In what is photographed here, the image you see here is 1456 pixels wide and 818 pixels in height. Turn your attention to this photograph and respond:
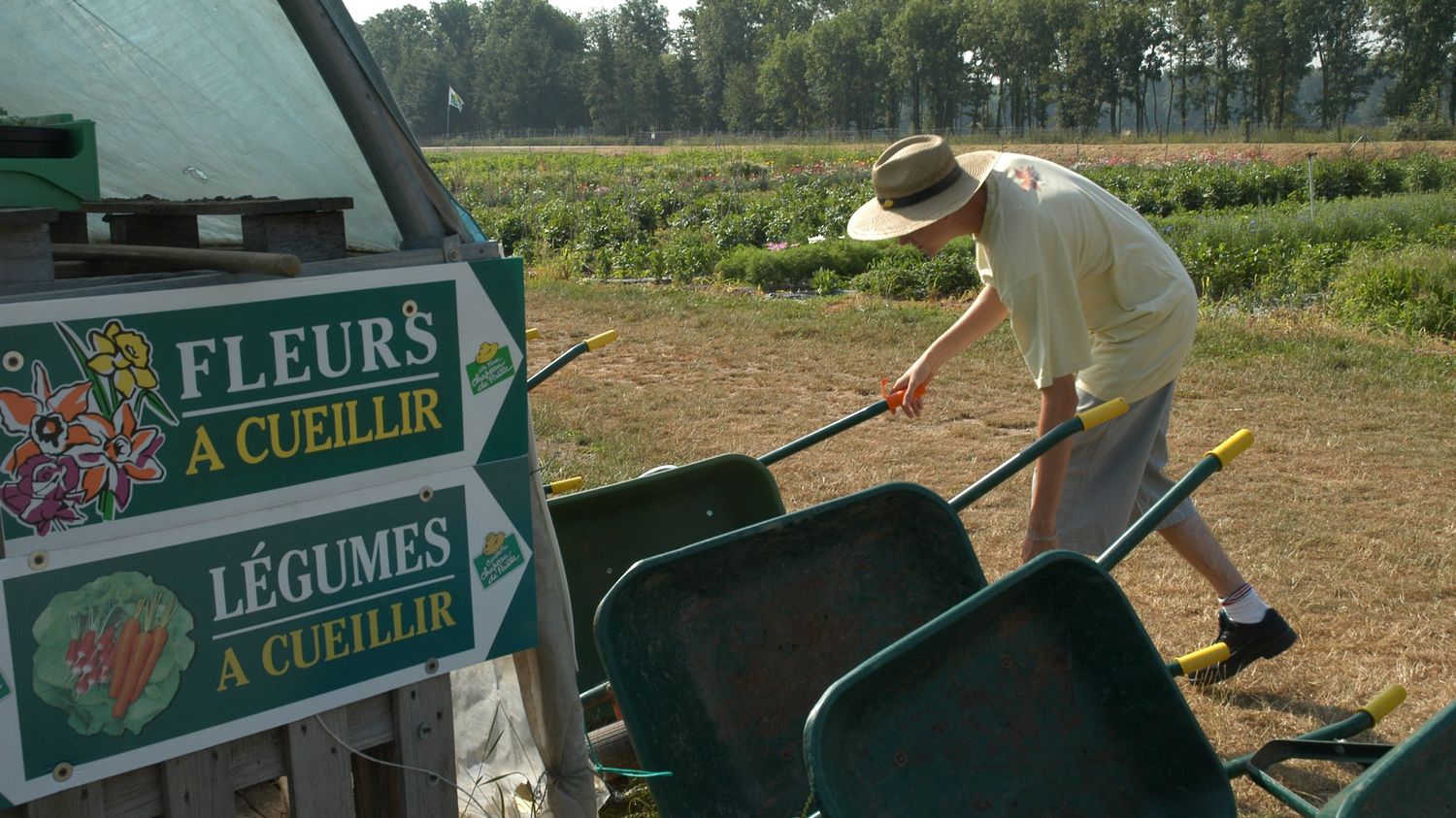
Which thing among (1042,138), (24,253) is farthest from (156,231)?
(1042,138)

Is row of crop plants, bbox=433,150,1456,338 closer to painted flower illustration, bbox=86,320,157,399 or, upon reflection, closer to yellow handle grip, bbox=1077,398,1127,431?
yellow handle grip, bbox=1077,398,1127,431

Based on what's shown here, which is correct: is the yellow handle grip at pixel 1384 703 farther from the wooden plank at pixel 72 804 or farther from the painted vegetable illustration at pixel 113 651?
the wooden plank at pixel 72 804

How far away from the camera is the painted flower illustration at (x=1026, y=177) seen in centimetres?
317

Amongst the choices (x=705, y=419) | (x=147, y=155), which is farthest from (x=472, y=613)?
(x=705, y=419)

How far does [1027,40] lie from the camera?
76750 millimetres

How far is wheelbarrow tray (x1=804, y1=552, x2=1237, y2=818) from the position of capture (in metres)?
2.18

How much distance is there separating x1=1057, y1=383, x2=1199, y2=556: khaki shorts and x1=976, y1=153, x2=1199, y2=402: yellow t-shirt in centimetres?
8

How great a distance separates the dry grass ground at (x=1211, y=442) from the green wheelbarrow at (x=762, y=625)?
1220mm

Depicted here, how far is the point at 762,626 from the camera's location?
268cm

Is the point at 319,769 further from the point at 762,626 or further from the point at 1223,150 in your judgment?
the point at 1223,150

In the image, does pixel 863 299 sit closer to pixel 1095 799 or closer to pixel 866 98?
pixel 1095 799

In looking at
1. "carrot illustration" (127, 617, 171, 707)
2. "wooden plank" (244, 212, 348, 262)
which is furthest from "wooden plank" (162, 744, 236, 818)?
"wooden plank" (244, 212, 348, 262)

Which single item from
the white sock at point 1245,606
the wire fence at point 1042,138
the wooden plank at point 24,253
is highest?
the wire fence at point 1042,138

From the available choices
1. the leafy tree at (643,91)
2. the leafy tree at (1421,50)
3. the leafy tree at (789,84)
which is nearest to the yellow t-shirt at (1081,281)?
the leafy tree at (1421,50)
